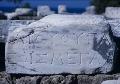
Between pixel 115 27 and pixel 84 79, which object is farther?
pixel 115 27

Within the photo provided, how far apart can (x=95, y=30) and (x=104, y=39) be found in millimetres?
156

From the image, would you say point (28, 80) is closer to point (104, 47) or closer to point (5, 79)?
point (5, 79)

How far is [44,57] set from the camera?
4859 millimetres

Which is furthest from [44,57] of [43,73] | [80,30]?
[80,30]

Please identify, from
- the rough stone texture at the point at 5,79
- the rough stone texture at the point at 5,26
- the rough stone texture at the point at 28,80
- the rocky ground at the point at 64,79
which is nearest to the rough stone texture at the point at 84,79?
the rocky ground at the point at 64,79

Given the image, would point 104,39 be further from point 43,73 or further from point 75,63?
point 43,73

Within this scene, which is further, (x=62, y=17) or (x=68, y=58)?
(x=62, y=17)

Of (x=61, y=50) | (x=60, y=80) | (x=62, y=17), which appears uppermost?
(x=62, y=17)

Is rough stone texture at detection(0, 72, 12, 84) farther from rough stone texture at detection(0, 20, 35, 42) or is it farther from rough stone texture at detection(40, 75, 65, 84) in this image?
rough stone texture at detection(0, 20, 35, 42)

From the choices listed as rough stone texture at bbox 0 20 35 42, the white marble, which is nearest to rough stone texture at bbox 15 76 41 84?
rough stone texture at bbox 0 20 35 42

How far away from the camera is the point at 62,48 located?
4812 millimetres

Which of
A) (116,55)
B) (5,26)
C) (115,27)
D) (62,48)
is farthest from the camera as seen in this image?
(5,26)

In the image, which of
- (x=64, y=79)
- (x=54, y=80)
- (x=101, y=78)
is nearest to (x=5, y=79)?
(x=54, y=80)

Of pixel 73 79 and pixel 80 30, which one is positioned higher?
pixel 80 30
